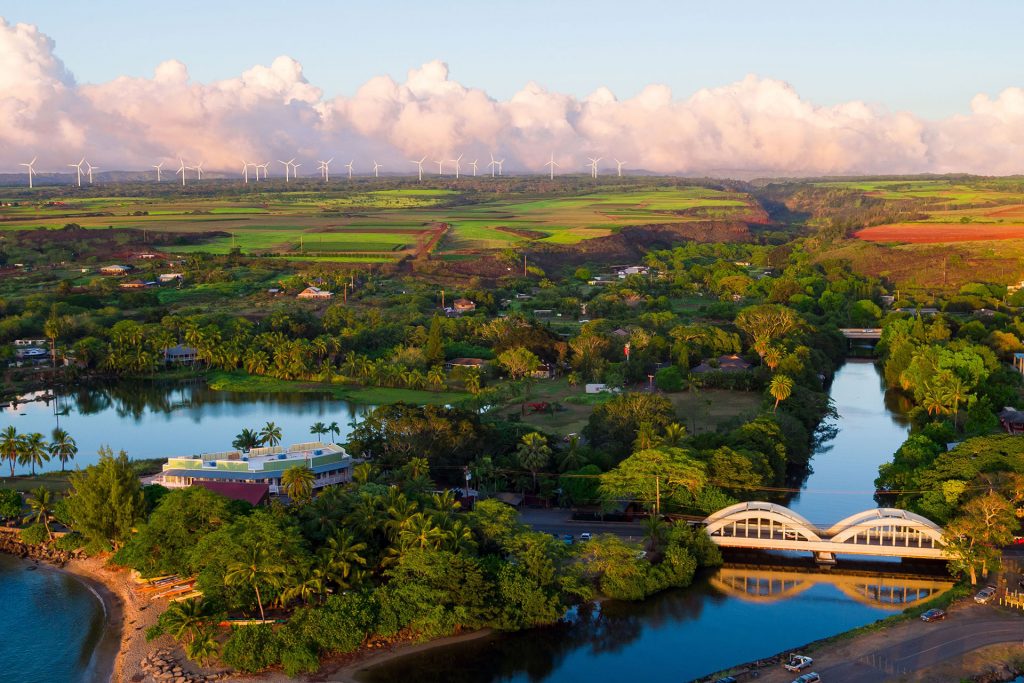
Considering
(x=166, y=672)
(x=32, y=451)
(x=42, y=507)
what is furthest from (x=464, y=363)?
(x=166, y=672)

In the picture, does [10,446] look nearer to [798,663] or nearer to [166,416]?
[166,416]

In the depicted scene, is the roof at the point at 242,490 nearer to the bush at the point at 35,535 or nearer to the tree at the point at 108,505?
the tree at the point at 108,505

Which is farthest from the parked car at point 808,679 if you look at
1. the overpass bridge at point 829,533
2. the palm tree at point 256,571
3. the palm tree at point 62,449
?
the palm tree at point 62,449

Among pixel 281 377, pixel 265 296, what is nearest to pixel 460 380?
pixel 281 377

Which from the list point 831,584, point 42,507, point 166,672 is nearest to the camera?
point 166,672

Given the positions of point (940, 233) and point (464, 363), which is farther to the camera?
point (940, 233)

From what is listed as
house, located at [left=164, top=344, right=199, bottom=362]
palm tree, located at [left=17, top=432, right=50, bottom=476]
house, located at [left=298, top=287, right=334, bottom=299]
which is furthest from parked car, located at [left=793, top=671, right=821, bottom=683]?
house, located at [left=298, top=287, right=334, bottom=299]

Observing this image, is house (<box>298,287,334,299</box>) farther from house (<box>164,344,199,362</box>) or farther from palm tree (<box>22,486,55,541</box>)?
palm tree (<box>22,486,55,541</box>)

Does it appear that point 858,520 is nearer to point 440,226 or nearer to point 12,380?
point 12,380

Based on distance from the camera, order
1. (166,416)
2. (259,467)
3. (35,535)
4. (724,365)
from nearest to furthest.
A: 1. (35,535)
2. (259,467)
3. (166,416)
4. (724,365)
